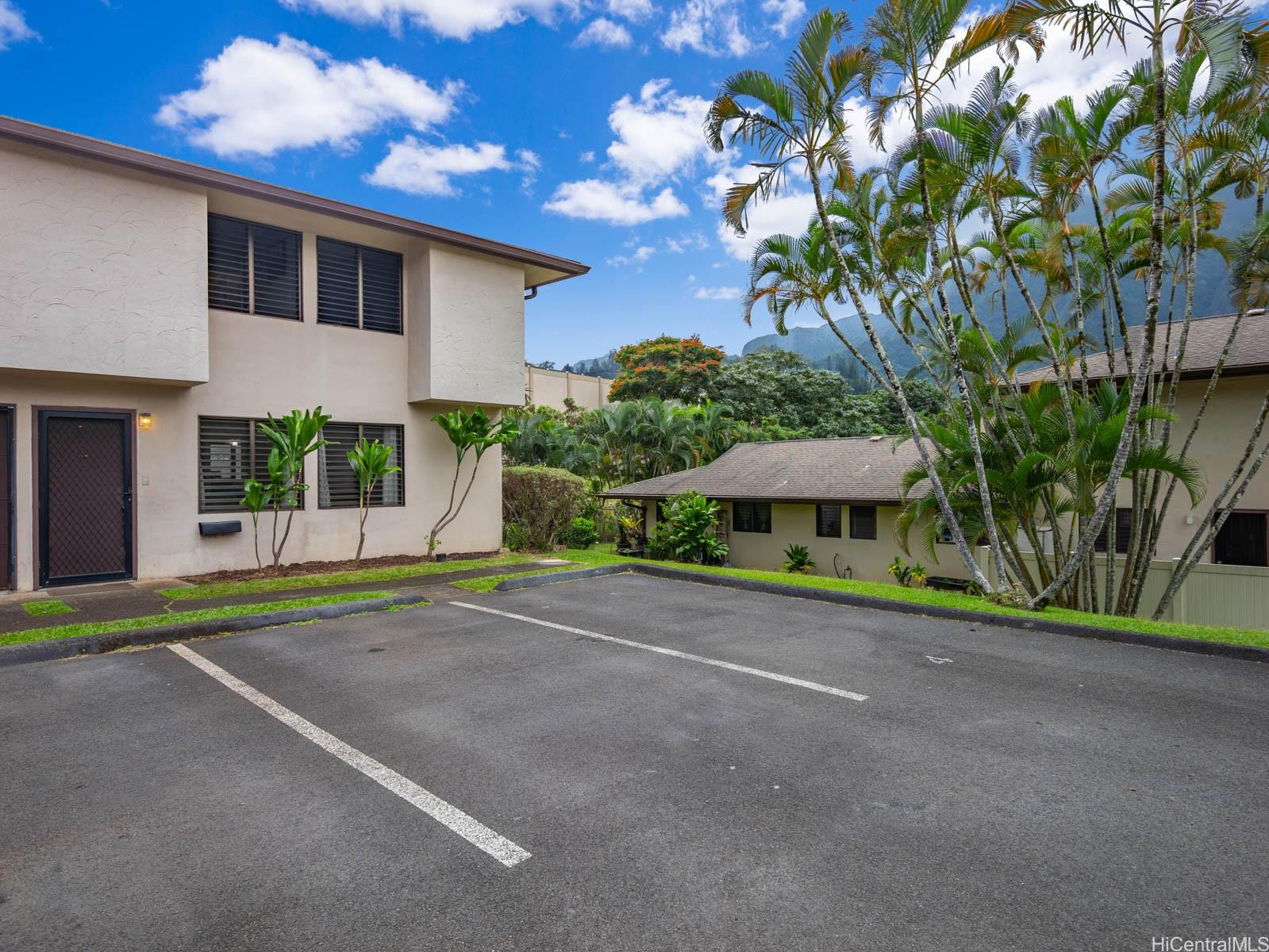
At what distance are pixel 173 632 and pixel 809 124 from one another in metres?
9.73

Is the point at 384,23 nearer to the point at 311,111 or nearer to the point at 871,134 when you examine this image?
the point at 311,111

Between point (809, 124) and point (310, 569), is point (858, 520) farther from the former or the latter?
point (310, 569)

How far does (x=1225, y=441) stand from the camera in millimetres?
12383

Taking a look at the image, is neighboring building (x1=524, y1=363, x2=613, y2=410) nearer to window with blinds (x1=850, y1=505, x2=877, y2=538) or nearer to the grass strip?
window with blinds (x1=850, y1=505, x2=877, y2=538)

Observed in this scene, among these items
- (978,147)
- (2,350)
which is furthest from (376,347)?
(978,147)

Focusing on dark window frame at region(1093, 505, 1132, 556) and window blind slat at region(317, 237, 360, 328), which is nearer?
window blind slat at region(317, 237, 360, 328)

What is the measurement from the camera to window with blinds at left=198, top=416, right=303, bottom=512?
1104 cm

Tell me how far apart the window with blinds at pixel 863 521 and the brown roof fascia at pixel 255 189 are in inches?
357

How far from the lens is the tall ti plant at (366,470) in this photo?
11914mm

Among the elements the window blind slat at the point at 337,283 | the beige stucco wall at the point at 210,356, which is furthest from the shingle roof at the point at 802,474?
the window blind slat at the point at 337,283

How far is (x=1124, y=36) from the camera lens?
24.5 feet

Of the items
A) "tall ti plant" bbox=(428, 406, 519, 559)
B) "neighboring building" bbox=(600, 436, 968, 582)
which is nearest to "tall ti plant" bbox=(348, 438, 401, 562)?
"tall ti plant" bbox=(428, 406, 519, 559)
